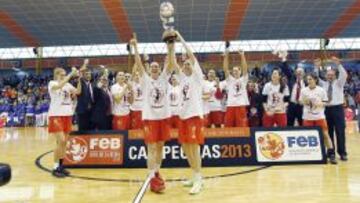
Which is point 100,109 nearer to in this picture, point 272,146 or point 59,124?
point 59,124

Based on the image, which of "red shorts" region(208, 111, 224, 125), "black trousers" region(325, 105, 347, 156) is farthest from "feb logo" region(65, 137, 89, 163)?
"black trousers" region(325, 105, 347, 156)

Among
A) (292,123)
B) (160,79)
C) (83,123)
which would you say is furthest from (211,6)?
(160,79)

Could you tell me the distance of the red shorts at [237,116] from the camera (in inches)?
332

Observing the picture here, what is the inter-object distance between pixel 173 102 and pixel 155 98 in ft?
3.15

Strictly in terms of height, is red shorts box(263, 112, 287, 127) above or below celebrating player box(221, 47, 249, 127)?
below

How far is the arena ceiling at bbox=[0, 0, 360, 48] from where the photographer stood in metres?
17.9

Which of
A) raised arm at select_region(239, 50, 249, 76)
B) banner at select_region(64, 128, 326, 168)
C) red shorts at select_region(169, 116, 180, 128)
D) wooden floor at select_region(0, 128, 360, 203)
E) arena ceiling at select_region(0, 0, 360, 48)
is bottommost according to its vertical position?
wooden floor at select_region(0, 128, 360, 203)

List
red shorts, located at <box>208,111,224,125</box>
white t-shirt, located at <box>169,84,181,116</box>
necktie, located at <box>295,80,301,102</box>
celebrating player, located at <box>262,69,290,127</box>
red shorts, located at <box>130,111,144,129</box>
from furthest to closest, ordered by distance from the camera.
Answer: red shorts, located at <box>208,111,224,125</box> → red shorts, located at <box>130,111,144,129</box> → celebrating player, located at <box>262,69,290,127</box> → necktie, located at <box>295,80,301,102</box> → white t-shirt, located at <box>169,84,181,116</box>

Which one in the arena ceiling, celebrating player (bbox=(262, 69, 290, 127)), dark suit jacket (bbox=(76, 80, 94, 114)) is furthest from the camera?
the arena ceiling

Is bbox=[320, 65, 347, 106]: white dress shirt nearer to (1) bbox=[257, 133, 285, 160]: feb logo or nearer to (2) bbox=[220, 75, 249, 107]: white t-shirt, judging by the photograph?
(1) bbox=[257, 133, 285, 160]: feb logo

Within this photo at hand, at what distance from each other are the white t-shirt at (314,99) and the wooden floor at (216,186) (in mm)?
911

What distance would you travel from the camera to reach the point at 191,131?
18.0ft

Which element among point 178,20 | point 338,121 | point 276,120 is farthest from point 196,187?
point 178,20

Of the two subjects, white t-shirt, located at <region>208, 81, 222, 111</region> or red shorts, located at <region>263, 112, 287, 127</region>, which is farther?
white t-shirt, located at <region>208, 81, 222, 111</region>
